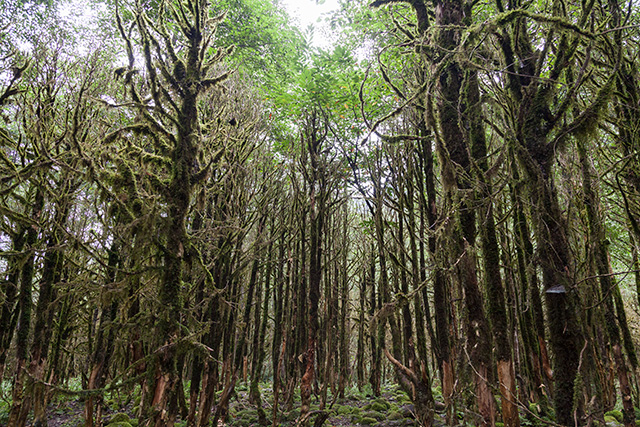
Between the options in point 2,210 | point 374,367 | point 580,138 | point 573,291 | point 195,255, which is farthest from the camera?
point 374,367

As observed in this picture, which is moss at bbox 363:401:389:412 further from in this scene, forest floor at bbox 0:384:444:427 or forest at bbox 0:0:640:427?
forest at bbox 0:0:640:427

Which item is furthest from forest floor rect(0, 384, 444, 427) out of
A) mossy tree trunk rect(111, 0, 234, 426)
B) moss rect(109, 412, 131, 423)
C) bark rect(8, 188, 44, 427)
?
mossy tree trunk rect(111, 0, 234, 426)

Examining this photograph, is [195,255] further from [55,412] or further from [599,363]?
[55,412]

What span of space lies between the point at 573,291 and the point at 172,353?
11.9ft

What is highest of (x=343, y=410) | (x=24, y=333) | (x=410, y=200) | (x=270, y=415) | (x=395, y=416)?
(x=410, y=200)

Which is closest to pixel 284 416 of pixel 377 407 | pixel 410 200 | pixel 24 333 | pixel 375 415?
pixel 375 415

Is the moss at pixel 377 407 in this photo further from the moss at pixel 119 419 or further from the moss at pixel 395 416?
the moss at pixel 119 419

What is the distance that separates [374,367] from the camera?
39.5 feet

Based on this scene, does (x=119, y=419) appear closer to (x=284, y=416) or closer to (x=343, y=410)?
(x=284, y=416)

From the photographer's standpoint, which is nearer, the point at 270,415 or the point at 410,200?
the point at 410,200

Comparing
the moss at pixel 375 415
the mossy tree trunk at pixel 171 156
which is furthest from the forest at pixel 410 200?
the moss at pixel 375 415

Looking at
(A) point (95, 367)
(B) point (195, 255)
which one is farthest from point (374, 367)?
(B) point (195, 255)

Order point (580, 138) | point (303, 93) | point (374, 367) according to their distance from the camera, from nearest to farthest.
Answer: point (580, 138), point (303, 93), point (374, 367)

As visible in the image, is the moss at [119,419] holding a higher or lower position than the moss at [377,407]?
higher
